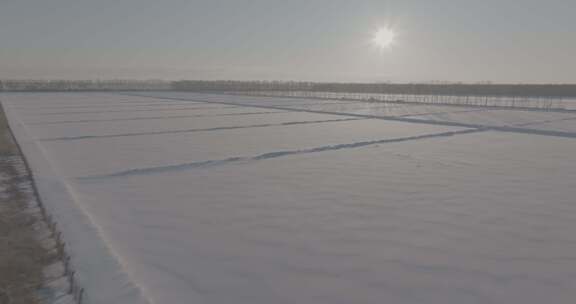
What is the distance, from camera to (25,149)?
7453 mm

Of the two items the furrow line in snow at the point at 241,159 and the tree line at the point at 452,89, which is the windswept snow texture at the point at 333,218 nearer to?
the furrow line in snow at the point at 241,159

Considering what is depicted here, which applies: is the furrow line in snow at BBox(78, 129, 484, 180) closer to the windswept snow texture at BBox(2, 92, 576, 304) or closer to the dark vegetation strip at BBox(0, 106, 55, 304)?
the windswept snow texture at BBox(2, 92, 576, 304)

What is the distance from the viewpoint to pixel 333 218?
396 centimetres

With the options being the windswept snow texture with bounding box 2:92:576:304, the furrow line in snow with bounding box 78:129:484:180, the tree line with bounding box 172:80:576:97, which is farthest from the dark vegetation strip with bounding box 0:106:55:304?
the tree line with bounding box 172:80:576:97

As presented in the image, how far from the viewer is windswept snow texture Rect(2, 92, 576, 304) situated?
2.71 metres

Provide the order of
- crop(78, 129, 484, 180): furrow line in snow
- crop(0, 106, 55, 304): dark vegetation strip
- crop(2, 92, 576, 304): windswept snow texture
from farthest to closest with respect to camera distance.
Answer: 1. crop(78, 129, 484, 180): furrow line in snow
2. crop(2, 92, 576, 304): windswept snow texture
3. crop(0, 106, 55, 304): dark vegetation strip

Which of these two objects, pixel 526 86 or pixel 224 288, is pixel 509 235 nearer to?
pixel 224 288

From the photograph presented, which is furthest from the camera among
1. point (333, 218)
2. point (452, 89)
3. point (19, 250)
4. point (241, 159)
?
point (452, 89)

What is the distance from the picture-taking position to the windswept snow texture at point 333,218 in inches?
106

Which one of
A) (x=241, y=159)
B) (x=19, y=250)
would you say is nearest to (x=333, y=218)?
(x=19, y=250)

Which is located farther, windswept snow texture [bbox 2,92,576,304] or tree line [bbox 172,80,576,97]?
tree line [bbox 172,80,576,97]

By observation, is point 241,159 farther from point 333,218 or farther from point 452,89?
point 452,89

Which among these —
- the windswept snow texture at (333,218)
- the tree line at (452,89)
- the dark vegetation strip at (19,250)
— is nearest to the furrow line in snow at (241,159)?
the windswept snow texture at (333,218)

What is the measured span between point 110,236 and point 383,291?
241 centimetres
